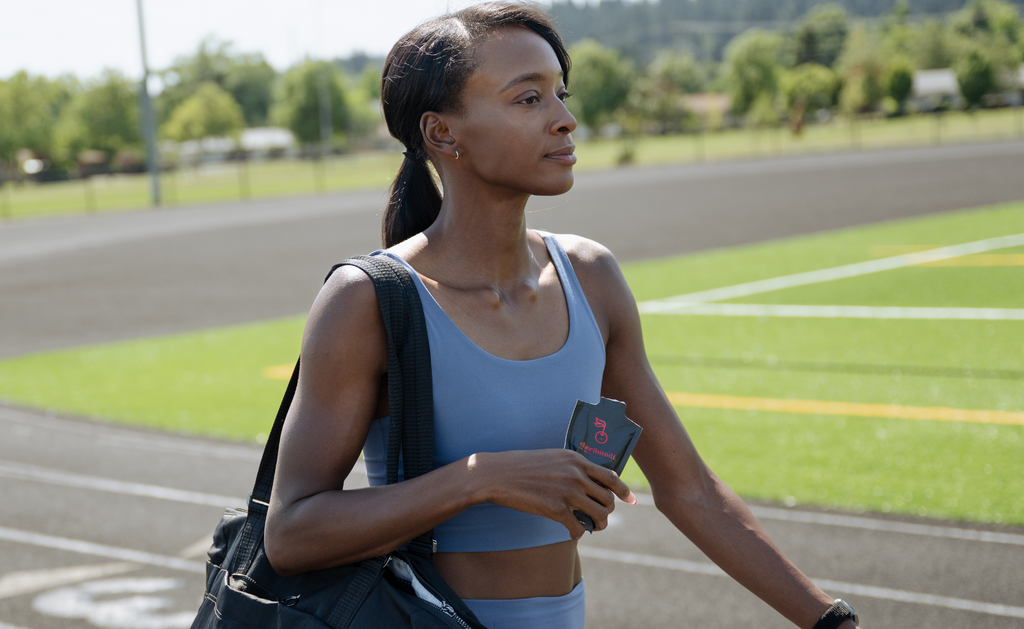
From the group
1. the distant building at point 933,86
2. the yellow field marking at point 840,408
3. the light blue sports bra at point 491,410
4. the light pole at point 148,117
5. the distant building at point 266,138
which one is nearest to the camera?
the light blue sports bra at point 491,410

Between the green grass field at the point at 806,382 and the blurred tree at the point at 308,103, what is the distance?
9718 centimetres

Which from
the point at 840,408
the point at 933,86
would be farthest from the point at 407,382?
the point at 933,86

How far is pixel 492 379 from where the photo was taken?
1599 millimetres

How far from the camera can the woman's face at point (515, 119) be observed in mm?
1624

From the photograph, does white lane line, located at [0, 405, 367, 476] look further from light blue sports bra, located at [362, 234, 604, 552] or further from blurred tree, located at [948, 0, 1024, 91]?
blurred tree, located at [948, 0, 1024, 91]

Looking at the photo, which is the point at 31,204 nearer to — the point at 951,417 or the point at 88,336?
the point at 88,336

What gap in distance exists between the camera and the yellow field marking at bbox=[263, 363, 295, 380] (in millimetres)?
9024

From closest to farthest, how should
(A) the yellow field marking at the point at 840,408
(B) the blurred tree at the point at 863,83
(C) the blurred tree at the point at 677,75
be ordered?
(A) the yellow field marking at the point at 840,408
(B) the blurred tree at the point at 863,83
(C) the blurred tree at the point at 677,75

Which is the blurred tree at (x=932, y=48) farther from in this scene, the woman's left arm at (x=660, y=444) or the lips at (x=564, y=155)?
the lips at (x=564, y=155)

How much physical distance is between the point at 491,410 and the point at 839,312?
9299 millimetres

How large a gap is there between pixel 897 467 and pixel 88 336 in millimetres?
9323

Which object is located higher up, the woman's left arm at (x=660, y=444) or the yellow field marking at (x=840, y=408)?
the woman's left arm at (x=660, y=444)

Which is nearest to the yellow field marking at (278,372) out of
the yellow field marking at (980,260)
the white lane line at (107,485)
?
the white lane line at (107,485)

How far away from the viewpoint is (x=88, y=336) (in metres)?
11.9
